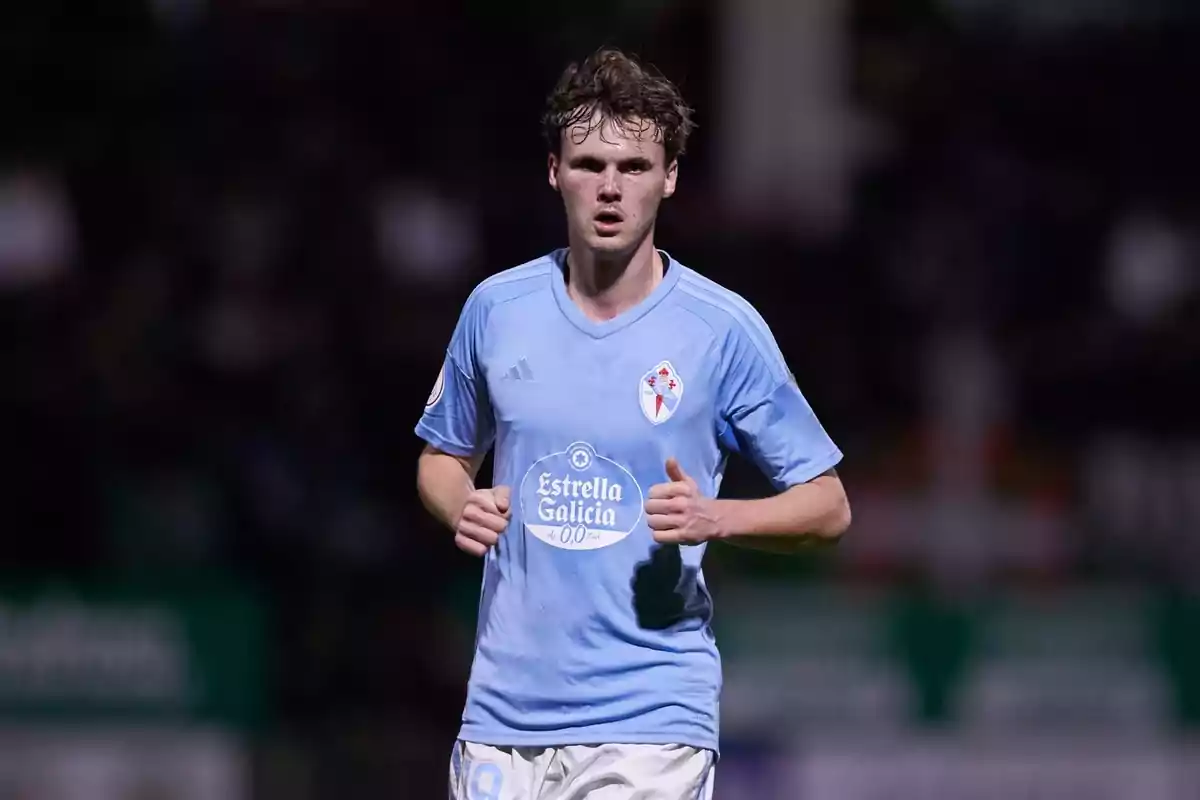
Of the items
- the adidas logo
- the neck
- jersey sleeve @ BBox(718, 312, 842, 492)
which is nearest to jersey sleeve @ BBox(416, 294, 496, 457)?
the adidas logo

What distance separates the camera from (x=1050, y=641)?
417 inches

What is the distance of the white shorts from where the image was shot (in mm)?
4480

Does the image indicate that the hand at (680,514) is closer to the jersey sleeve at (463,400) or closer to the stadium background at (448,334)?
the jersey sleeve at (463,400)

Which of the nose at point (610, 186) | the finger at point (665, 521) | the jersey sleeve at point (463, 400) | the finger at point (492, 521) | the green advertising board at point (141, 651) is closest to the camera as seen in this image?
the finger at point (665, 521)

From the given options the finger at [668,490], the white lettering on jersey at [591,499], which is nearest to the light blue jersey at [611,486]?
the white lettering on jersey at [591,499]

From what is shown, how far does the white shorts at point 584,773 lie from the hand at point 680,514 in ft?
1.74

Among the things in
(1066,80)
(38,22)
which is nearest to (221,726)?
(38,22)

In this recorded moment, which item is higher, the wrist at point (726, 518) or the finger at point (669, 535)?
the wrist at point (726, 518)

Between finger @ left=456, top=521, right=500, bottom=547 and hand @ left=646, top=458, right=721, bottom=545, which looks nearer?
hand @ left=646, top=458, right=721, bottom=545

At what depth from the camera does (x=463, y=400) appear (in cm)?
486

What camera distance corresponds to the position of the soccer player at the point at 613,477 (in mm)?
4535

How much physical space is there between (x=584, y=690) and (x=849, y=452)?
707 centimetres

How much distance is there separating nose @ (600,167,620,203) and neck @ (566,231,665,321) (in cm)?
15

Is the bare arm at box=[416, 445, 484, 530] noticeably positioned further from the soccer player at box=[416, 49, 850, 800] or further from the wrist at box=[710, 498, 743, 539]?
the wrist at box=[710, 498, 743, 539]
